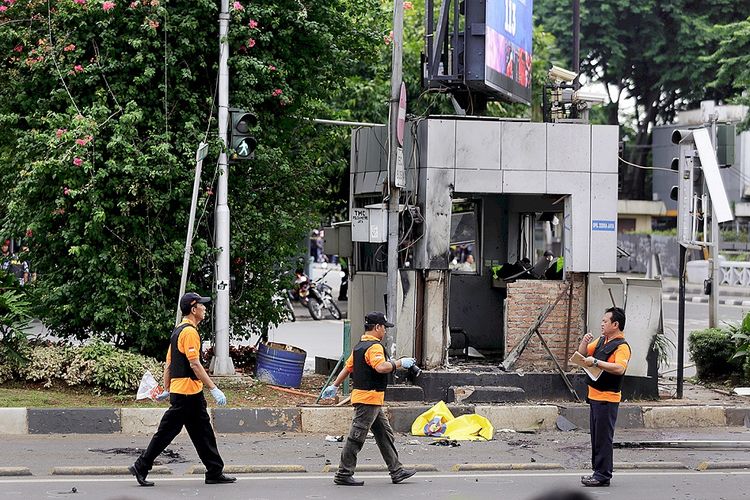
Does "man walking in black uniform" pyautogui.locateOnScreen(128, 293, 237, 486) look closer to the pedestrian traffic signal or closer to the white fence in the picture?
the pedestrian traffic signal

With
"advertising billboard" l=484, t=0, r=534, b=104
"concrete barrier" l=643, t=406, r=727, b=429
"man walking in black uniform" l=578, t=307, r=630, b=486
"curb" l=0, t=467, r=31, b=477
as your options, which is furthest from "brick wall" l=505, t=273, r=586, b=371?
"curb" l=0, t=467, r=31, b=477

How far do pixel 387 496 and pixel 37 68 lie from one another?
766 centimetres

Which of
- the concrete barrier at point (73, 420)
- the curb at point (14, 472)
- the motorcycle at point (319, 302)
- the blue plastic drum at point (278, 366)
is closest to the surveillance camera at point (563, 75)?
the blue plastic drum at point (278, 366)

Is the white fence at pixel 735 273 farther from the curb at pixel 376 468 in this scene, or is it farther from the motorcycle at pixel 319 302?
the curb at pixel 376 468

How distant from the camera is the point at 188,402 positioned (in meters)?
9.14

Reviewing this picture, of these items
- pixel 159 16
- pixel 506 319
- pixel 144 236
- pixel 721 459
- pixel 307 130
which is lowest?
pixel 721 459

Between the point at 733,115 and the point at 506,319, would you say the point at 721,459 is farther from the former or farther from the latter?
the point at 733,115

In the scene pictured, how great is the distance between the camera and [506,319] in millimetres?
13969

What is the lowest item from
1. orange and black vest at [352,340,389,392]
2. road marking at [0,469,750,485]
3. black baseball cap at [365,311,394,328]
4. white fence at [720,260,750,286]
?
road marking at [0,469,750,485]

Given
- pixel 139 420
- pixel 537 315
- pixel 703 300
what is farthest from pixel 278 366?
pixel 703 300

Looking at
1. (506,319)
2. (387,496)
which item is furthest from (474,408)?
(387,496)

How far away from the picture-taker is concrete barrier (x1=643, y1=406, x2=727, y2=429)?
43.2 feet

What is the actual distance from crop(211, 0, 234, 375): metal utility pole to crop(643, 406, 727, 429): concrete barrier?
17.0 feet

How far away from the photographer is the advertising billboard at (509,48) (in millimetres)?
14102
